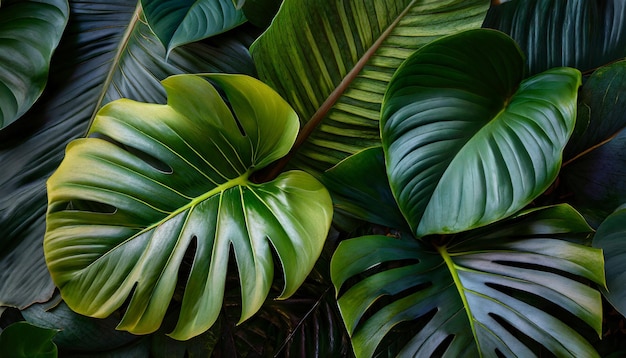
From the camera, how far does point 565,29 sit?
2.98ft

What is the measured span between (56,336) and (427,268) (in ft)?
2.06

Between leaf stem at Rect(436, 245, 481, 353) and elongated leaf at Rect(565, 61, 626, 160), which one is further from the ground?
elongated leaf at Rect(565, 61, 626, 160)

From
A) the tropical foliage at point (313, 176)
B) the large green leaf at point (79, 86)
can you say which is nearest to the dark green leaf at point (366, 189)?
the tropical foliage at point (313, 176)

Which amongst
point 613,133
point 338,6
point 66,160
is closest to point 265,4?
point 338,6

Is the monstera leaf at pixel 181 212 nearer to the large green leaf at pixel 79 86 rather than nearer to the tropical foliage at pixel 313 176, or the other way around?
the tropical foliage at pixel 313 176

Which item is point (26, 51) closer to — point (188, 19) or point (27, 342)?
point (188, 19)

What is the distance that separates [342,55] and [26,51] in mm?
571

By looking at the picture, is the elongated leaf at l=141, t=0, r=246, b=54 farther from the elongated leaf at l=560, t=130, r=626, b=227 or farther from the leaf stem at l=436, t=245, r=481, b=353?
the elongated leaf at l=560, t=130, r=626, b=227

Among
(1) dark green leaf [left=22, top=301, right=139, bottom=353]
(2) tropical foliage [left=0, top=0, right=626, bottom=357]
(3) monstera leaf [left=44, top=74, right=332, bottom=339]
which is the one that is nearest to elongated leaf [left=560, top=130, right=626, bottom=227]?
(2) tropical foliage [left=0, top=0, right=626, bottom=357]

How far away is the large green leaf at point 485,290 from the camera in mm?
739

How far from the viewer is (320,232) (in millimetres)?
739

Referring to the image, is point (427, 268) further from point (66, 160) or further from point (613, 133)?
point (66, 160)

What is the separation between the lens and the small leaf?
0.78 meters

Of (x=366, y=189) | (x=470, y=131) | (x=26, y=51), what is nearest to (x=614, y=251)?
Answer: (x=470, y=131)
